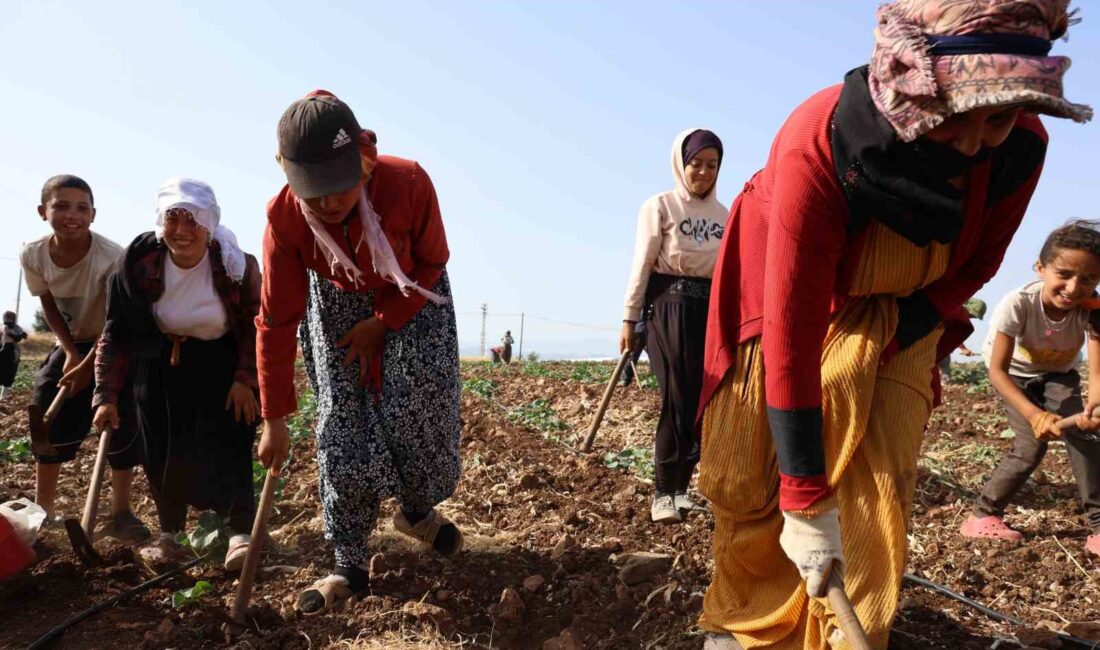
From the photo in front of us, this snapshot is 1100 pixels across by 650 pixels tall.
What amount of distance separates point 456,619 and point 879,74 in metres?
2.28

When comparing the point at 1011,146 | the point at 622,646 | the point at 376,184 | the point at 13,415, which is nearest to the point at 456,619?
the point at 622,646

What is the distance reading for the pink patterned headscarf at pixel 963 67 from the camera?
152cm

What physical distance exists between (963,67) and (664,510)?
2760mm

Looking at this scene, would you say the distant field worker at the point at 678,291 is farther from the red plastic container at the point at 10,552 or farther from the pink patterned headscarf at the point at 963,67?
the red plastic container at the point at 10,552

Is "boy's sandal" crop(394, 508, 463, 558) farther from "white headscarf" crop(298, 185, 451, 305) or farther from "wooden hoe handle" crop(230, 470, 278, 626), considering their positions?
"white headscarf" crop(298, 185, 451, 305)

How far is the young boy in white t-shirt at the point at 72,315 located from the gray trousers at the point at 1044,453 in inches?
155

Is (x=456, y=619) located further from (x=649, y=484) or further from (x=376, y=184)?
(x=649, y=484)

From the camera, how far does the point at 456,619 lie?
10.2 ft

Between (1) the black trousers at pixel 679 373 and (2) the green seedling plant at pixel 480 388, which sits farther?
(2) the green seedling plant at pixel 480 388

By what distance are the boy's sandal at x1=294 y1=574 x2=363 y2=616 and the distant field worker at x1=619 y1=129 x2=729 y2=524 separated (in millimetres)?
1445

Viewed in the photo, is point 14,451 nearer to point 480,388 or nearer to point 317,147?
point 317,147

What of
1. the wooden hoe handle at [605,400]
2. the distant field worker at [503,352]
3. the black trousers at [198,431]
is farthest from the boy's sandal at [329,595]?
the distant field worker at [503,352]

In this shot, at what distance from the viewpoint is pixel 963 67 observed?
1548 mm

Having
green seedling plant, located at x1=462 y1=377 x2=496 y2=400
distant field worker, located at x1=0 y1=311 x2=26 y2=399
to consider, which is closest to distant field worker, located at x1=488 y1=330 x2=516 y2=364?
green seedling plant, located at x1=462 y1=377 x2=496 y2=400
